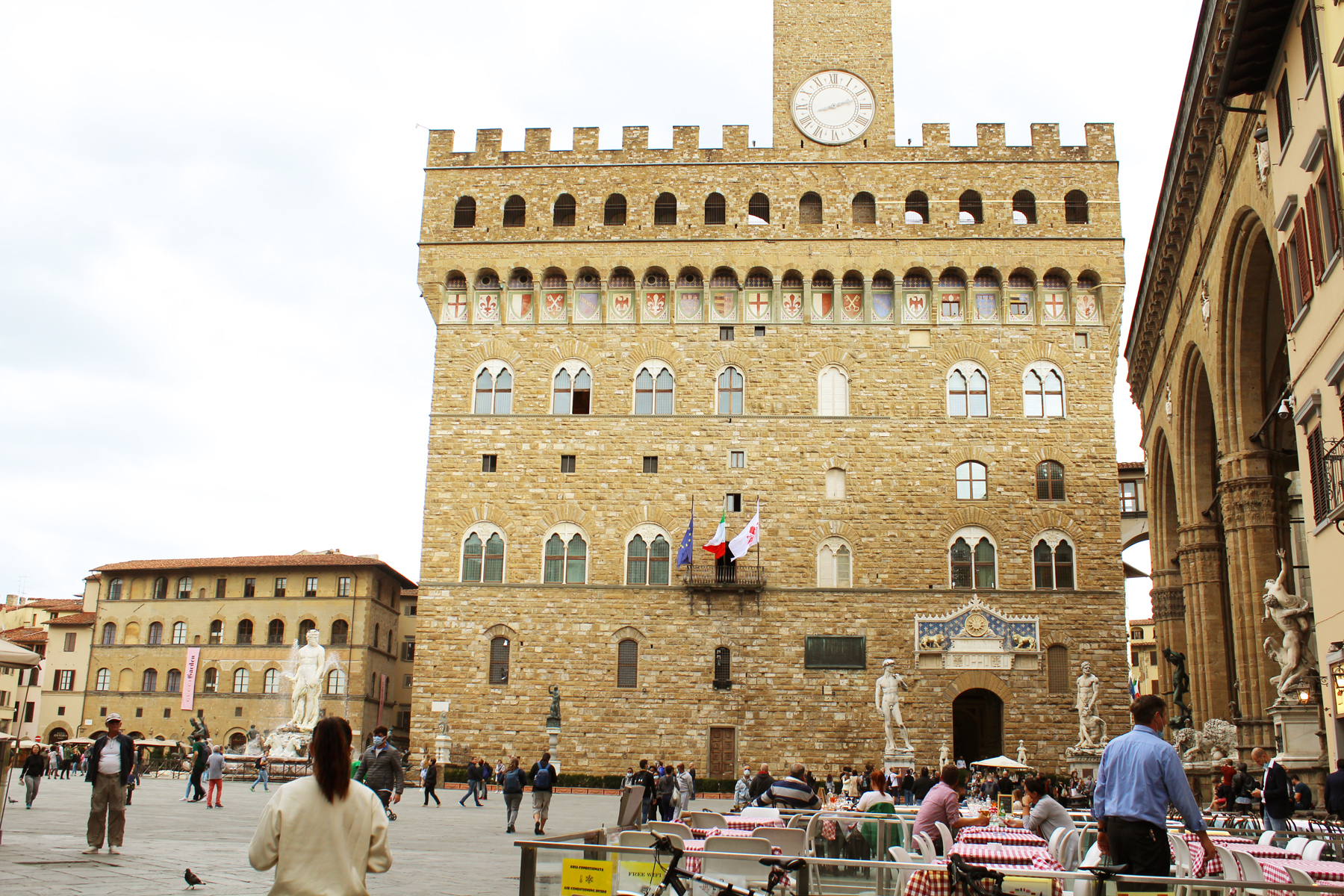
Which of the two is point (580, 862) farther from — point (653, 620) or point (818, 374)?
point (818, 374)

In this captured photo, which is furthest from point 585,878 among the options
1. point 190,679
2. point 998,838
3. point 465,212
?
point 190,679

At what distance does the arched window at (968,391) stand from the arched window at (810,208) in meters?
5.82

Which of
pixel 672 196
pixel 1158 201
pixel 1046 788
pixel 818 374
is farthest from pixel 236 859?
pixel 672 196

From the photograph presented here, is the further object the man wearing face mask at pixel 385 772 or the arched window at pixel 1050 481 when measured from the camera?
the arched window at pixel 1050 481

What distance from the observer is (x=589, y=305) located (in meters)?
33.8

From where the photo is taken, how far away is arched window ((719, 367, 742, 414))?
32.6m

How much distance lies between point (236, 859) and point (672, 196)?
2600cm

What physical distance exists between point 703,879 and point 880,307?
93.0 ft

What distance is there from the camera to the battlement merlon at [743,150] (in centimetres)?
3353

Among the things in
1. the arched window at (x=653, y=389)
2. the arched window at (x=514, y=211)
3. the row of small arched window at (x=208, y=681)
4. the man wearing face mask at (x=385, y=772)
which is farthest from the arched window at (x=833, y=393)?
the row of small arched window at (x=208, y=681)

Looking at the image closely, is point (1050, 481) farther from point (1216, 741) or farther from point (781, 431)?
point (1216, 741)

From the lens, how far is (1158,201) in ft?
72.2

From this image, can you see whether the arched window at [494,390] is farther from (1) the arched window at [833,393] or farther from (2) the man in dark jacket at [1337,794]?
(2) the man in dark jacket at [1337,794]

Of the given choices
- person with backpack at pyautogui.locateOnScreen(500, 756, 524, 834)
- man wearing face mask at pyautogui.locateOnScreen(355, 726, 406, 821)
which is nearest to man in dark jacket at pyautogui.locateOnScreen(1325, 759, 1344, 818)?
man wearing face mask at pyautogui.locateOnScreen(355, 726, 406, 821)
